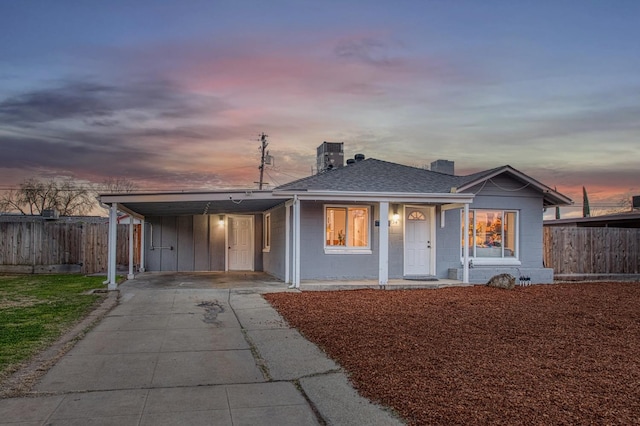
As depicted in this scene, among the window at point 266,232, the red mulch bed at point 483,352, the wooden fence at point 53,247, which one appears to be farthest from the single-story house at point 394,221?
the wooden fence at point 53,247

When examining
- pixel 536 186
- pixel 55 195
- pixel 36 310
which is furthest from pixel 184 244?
pixel 55 195

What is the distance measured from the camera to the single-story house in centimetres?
1360

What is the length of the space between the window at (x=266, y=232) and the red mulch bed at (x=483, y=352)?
5899 millimetres

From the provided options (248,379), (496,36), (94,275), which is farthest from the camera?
(94,275)

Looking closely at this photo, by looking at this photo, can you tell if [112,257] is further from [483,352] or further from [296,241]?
[483,352]

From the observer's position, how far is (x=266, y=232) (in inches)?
722

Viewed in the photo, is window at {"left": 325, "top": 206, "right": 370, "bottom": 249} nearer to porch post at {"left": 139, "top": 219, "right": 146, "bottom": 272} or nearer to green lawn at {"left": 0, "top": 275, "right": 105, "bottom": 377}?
green lawn at {"left": 0, "top": 275, "right": 105, "bottom": 377}

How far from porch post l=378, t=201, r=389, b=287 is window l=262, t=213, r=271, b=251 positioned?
521 centimetres

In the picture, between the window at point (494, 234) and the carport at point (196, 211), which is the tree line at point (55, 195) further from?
the window at point (494, 234)

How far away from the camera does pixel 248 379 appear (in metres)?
5.26

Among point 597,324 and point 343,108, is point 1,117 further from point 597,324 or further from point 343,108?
point 597,324

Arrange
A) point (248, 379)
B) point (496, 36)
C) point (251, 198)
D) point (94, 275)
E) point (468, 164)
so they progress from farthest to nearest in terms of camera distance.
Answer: point (468, 164), point (94, 275), point (251, 198), point (496, 36), point (248, 379)

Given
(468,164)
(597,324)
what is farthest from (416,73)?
(468,164)

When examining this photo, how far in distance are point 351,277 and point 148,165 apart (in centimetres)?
1454
